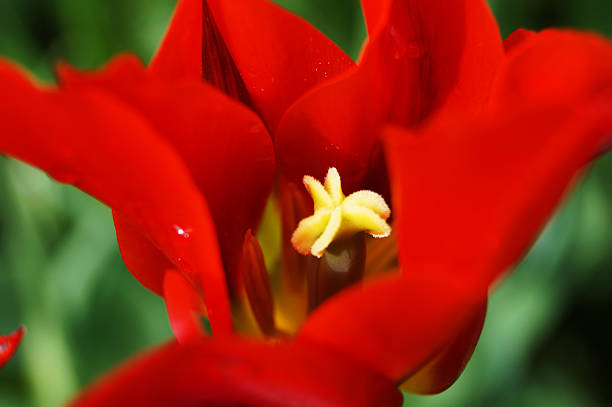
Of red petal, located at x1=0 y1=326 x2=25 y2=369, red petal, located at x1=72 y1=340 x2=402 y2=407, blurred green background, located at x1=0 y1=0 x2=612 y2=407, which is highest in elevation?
red petal, located at x1=72 y1=340 x2=402 y2=407

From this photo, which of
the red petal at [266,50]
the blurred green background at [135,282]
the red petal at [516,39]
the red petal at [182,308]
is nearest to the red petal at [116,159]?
the red petal at [182,308]

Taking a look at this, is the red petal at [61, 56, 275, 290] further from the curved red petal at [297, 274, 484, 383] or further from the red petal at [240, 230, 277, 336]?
the curved red petal at [297, 274, 484, 383]

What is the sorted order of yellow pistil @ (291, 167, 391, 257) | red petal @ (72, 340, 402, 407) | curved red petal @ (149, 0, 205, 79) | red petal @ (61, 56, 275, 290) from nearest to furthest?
1. red petal @ (72, 340, 402, 407)
2. red petal @ (61, 56, 275, 290)
3. curved red petal @ (149, 0, 205, 79)
4. yellow pistil @ (291, 167, 391, 257)

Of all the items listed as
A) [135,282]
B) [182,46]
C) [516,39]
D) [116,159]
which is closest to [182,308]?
[116,159]

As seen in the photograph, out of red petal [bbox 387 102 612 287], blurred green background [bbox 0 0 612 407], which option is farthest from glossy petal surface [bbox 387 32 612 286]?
blurred green background [bbox 0 0 612 407]

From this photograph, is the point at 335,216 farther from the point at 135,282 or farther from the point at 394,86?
the point at 135,282

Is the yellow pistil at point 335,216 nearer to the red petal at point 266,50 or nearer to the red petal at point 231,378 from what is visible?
the red petal at point 266,50
